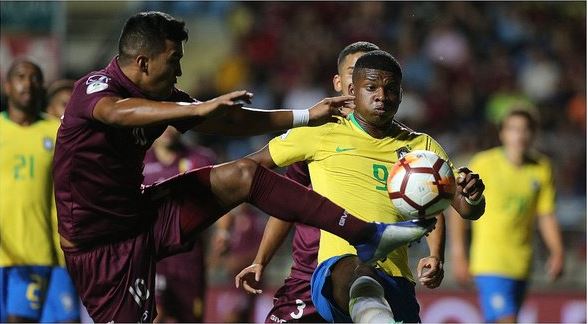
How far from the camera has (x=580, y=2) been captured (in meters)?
16.4

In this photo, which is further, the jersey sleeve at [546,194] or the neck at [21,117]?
the jersey sleeve at [546,194]

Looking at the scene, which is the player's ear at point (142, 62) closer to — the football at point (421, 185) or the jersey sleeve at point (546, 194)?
the football at point (421, 185)

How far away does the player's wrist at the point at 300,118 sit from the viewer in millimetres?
6035

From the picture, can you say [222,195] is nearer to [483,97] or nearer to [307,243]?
[307,243]

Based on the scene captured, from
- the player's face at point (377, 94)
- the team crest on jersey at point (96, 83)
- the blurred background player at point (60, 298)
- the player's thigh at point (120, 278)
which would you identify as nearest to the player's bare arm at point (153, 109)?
the team crest on jersey at point (96, 83)

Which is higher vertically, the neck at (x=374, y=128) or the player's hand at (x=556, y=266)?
the neck at (x=374, y=128)

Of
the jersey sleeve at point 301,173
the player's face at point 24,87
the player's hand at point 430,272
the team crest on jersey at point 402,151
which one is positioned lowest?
the player's hand at point 430,272

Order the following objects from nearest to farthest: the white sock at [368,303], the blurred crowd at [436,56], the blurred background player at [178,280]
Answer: the white sock at [368,303] < the blurred background player at [178,280] < the blurred crowd at [436,56]

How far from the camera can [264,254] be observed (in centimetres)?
654

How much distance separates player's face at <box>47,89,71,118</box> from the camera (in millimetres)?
9220

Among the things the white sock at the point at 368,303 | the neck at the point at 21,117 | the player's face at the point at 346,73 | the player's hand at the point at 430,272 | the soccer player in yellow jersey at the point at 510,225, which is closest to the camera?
the white sock at the point at 368,303

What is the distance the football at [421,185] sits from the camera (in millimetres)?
5496

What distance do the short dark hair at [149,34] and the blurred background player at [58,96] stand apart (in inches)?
141

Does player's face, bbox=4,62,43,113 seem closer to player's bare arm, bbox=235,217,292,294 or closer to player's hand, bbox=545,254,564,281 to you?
player's bare arm, bbox=235,217,292,294
